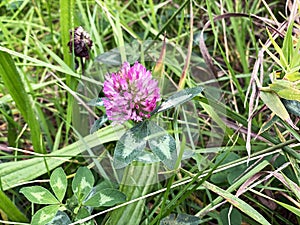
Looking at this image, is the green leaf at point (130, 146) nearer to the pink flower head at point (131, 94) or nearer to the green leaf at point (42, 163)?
the pink flower head at point (131, 94)

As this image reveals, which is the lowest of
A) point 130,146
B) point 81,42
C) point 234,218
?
point 234,218

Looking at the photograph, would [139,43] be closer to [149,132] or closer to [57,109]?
[57,109]

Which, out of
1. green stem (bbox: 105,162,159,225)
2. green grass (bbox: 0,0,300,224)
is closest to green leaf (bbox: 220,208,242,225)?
green grass (bbox: 0,0,300,224)

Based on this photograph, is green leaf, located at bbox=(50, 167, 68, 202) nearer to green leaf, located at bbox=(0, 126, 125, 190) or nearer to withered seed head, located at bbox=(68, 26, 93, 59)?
green leaf, located at bbox=(0, 126, 125, 190)

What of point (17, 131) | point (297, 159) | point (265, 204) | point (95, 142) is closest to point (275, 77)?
point (297, 159)

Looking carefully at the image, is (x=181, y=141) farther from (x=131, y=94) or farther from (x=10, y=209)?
(x=10, y=209)

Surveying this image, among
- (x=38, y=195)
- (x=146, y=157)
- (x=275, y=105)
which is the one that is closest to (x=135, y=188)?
(x=146, y=157)

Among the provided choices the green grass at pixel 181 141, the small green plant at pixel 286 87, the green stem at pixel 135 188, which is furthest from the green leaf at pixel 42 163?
the small green plant at pixel 286 87
